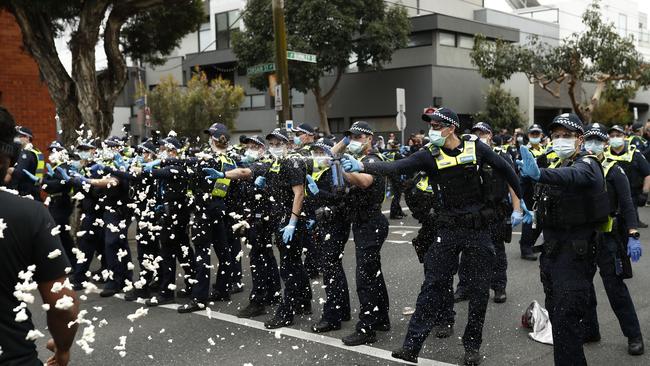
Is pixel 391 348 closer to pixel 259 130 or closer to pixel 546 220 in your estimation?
pixel 546 220

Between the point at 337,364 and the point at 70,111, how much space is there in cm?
861

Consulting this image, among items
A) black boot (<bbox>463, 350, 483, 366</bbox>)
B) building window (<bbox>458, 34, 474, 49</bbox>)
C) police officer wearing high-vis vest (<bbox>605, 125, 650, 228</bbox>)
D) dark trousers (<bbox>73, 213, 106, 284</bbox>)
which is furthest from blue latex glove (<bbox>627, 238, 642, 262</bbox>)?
building window (<bbox>458, 34, 474, 49</bbox>)

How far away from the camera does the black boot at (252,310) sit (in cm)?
683

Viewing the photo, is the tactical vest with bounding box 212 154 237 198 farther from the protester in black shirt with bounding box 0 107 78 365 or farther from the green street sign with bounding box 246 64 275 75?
the green street sign with bounding box 246 64 275 75

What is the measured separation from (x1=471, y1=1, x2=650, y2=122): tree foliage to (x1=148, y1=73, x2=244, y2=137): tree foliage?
12497 millimetres

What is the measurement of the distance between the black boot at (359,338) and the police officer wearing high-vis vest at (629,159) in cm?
618

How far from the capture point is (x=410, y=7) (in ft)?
112

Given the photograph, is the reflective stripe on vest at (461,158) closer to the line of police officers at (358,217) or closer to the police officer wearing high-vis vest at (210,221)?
the line of police officers at (358,217)

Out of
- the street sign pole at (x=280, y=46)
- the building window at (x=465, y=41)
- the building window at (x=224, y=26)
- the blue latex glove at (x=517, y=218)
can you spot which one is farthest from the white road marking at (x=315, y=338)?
the building window at (x=224, y=26)

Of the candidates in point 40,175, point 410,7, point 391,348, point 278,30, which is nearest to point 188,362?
point 391,348

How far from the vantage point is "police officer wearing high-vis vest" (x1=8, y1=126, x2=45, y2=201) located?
349 inches

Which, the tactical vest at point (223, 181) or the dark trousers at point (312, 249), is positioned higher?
the tactical vest at point (223, 181)

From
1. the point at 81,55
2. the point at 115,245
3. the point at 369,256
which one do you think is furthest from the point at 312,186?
the point at 81,55

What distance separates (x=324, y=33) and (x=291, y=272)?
21558 millimetres
